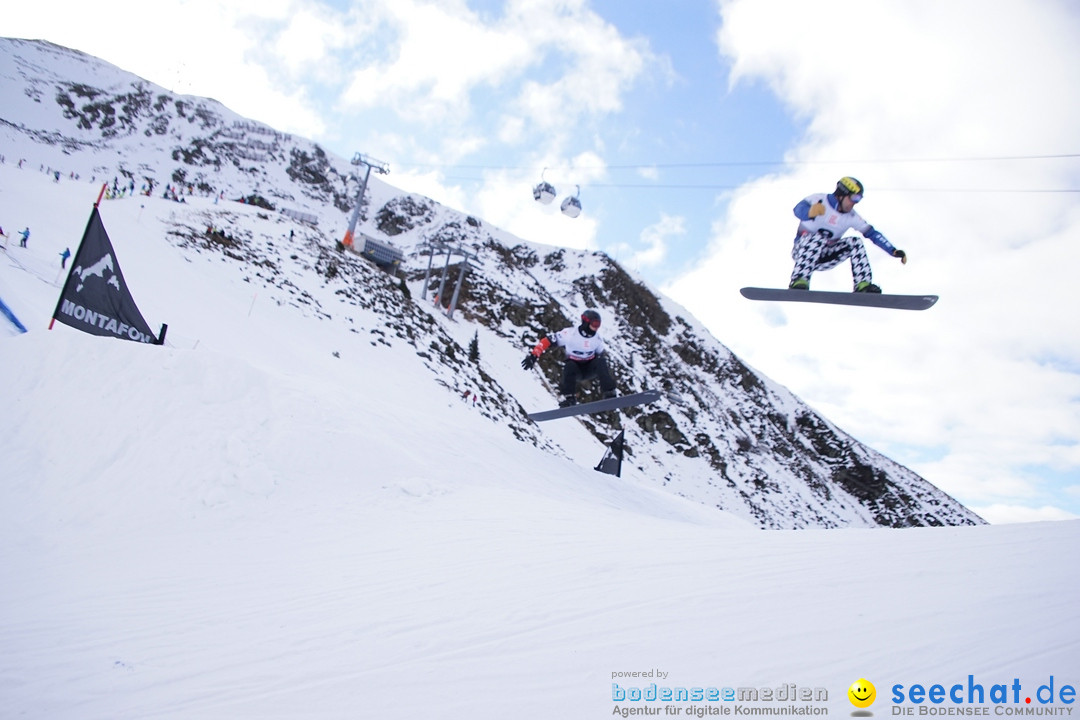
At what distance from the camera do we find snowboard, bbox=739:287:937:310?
24.4ft

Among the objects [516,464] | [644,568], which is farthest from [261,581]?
[516,464]

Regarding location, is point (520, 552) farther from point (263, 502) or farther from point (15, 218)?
point (15, 218)

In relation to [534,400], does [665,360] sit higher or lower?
higher

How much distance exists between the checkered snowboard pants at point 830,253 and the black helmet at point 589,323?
12.3ft

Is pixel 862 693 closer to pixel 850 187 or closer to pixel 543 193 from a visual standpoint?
pixel 850 187

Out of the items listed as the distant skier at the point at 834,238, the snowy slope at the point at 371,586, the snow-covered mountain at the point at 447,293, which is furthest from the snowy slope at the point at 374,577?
the snow-covered mountain at the point at 447,293

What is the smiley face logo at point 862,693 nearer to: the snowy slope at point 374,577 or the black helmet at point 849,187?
the snowy slope at point 374,577

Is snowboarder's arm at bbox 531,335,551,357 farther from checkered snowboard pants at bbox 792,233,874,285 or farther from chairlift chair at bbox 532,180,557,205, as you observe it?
chairlift chair at bbox 532,180,557,205

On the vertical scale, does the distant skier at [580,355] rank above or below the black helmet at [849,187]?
below

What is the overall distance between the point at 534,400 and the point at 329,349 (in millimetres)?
18310

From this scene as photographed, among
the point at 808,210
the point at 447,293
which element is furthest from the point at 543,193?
the point at 447,293

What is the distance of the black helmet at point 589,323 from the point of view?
1054cm

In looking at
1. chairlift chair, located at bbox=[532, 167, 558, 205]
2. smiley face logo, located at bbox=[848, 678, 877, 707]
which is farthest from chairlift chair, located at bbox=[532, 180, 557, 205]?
smiley face logo, located at bbox=[848, 678, 877, 707]

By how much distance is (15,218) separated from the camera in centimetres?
2172
